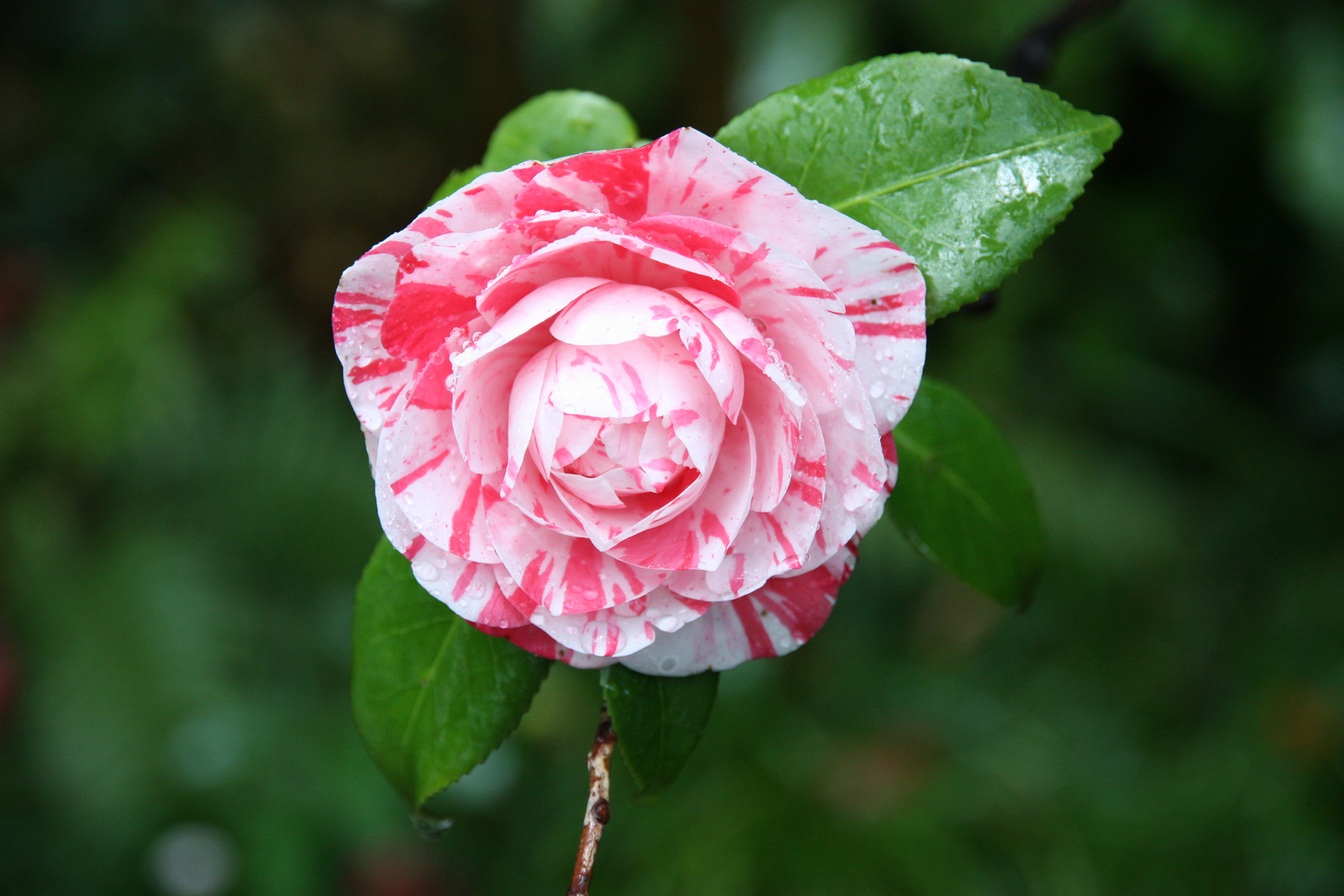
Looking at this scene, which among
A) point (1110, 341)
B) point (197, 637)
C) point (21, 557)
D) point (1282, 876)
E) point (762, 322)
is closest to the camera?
point (762, 322)

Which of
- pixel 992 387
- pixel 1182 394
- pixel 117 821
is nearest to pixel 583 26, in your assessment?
pixel 992 387

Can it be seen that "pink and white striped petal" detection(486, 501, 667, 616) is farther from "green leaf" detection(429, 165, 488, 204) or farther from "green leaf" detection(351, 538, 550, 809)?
"green leaf" detection(429, 165, 488, 204)

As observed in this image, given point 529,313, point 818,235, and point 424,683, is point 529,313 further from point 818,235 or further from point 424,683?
point 424,683

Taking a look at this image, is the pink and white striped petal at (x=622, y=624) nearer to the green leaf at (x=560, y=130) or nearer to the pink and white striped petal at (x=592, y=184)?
the pink and white striped petal at (x=592, y=184)

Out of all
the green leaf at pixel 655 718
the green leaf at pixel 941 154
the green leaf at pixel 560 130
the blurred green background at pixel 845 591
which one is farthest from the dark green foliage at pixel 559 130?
the blurred green background at pixel 845 591

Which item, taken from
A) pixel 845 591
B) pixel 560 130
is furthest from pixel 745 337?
pixel 845 591

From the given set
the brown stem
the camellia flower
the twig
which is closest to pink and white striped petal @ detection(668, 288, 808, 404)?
the camellia flower

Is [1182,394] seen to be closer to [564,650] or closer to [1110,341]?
[1110,341]
